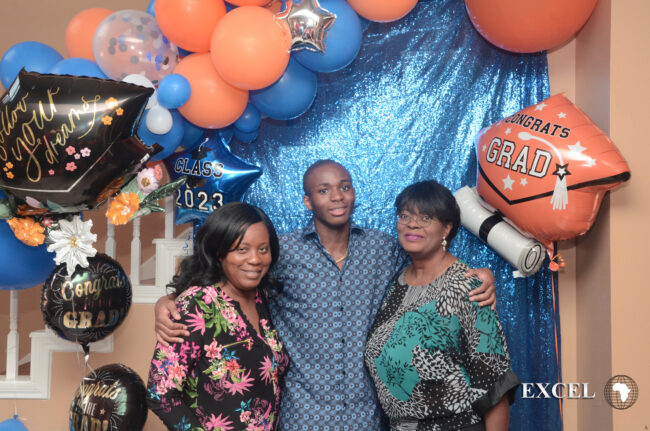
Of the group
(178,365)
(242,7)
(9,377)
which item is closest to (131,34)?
(242,7)

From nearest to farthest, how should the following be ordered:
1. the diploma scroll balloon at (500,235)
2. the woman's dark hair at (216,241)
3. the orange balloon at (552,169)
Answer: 1. the woman's dark hair at (216,241)
2. the orange balloon at (552,169)
3. the diploma scroll balloon at (500,235)

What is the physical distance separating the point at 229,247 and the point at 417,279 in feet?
2.11

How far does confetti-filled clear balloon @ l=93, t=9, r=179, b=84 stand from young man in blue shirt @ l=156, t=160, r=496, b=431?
671mm

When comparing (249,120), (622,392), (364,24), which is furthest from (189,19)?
(622,392)

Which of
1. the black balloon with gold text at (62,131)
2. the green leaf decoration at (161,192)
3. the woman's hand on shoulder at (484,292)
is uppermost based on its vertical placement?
the black balloon with gold text at (62,131)

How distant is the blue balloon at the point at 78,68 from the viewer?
85.4 inches

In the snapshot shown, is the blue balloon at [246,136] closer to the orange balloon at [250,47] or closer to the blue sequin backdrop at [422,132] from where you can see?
the blue sequin backdrop at [422,132]

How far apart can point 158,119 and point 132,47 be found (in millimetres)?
277

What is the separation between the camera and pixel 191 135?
93.0 inches

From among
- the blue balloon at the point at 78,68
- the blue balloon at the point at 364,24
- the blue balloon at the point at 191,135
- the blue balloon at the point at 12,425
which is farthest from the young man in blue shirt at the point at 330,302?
the blue balloon at the point at 12,425

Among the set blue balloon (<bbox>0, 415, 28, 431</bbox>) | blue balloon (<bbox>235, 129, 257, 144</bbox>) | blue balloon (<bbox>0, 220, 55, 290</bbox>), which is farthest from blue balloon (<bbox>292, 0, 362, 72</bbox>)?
blue balloon (<bbox>0, 415, 28, 431</bbox>)

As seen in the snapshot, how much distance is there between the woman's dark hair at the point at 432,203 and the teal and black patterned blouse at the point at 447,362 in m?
0.19

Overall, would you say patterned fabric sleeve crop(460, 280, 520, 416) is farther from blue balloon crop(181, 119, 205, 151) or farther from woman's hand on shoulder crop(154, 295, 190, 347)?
blue balloon crop(181, 119, 205, 151)

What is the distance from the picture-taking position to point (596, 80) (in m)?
2.33
